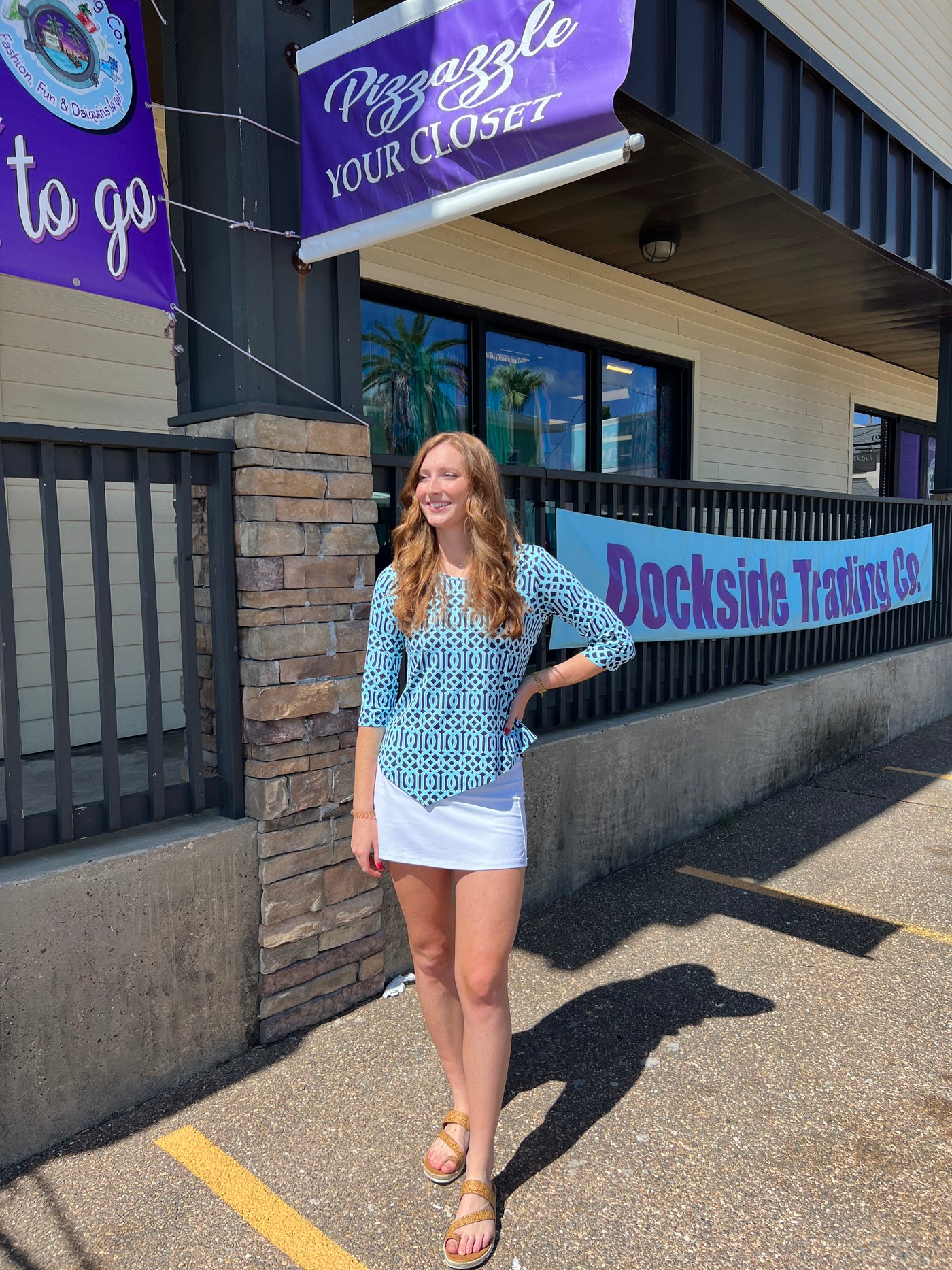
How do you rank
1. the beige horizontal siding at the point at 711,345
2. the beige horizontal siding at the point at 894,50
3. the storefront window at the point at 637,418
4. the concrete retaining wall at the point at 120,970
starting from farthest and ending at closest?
the storefront window at the point at 637,418 < the beige horizontal siding at the point at 894,50 < the beige horizontal siding at the point at 711,345 < the concrete retaining wall at the point at 120,970

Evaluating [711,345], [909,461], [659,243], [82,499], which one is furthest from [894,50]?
[82,499]

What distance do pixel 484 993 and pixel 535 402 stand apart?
235 inches

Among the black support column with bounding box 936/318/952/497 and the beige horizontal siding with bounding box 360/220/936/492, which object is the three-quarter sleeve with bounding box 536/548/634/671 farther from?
the black support column with bounding box 936/318/952/497

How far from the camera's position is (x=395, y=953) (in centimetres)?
366

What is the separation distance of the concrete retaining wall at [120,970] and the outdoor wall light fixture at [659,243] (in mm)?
5492

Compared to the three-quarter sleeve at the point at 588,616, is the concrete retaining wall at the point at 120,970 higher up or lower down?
lower down

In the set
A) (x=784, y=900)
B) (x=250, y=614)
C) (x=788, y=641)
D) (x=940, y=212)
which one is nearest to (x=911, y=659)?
(x=788, y=641)

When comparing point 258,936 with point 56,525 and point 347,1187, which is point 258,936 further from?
point 56,525

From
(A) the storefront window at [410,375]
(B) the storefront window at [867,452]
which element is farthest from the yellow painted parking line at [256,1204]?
(B) the storefront window at [867,452]

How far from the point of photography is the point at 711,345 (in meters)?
9.09

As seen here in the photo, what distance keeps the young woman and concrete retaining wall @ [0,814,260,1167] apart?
877mm

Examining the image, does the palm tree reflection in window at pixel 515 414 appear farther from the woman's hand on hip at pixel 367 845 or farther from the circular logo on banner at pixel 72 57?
the woman's hand on hip at pixel 367 845

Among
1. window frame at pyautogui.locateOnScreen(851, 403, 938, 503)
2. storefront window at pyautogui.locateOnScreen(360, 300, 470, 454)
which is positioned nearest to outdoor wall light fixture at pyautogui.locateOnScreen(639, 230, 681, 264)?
storefront window at pyautogui.locateOnScreen(360, 300, 470, 454)

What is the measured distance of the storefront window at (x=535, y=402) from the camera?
7.25m
